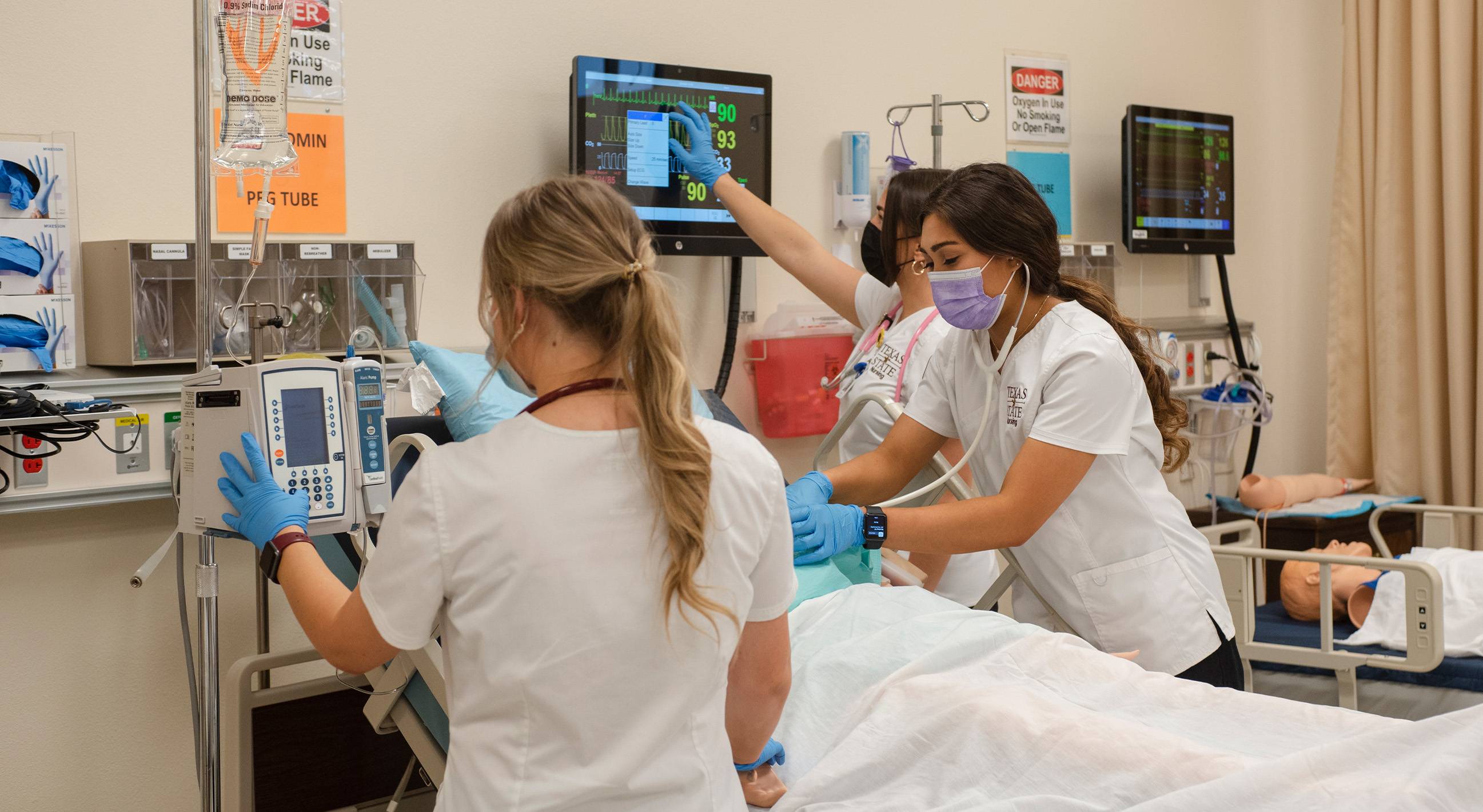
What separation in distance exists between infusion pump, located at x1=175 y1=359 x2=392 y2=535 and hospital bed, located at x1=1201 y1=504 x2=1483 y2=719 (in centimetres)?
190

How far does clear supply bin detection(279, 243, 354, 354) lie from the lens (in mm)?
2418

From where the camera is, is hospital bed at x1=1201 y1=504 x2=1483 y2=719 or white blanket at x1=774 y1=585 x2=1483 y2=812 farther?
hospital bed at x1=1201 y1=504 x2=1483 y2=719

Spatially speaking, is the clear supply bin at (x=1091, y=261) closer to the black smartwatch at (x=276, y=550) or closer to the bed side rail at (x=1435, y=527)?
the bed side rail at (x=1435, y=527)

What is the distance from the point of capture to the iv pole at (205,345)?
166 cm

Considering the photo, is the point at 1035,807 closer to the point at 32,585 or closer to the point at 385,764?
the point at 385,764

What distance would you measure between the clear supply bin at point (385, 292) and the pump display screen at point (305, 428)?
88 cm

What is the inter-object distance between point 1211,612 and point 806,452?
60.8 inches

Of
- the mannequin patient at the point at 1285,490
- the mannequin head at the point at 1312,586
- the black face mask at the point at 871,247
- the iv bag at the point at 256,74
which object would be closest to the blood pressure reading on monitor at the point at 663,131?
the black face mask at the point at 871,247

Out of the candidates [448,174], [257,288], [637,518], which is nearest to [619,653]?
[637,518]

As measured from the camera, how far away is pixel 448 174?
2709 millimetres

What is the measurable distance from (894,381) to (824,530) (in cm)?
77

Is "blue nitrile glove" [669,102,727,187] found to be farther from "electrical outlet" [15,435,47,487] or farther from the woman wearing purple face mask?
"electrical outlet" [15,435,47,487]

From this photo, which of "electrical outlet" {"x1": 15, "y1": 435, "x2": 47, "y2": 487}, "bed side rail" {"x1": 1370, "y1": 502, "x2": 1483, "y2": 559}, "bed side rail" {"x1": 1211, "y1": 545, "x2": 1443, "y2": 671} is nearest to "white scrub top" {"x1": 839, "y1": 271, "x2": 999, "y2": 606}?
"bed side rail" {"x1": 1211, "y1": 545, "x2": 1443, "y2": 671}

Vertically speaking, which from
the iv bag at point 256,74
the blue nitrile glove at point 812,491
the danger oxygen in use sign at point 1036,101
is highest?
the danger oxygen in use sign at point 1036,101
